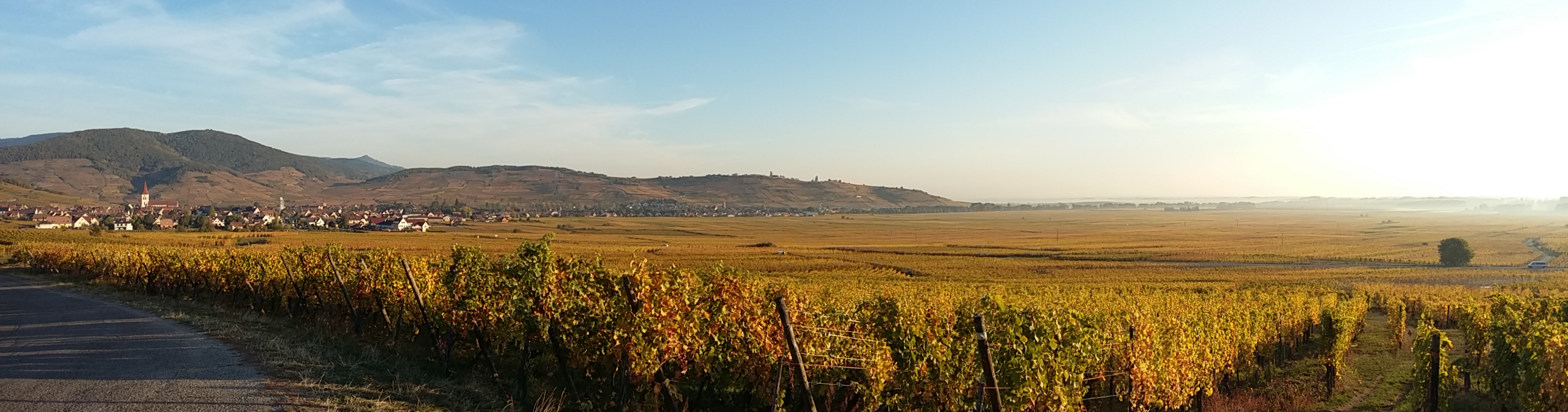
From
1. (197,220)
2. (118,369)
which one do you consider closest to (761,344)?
(118,369)

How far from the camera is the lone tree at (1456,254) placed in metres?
75.4

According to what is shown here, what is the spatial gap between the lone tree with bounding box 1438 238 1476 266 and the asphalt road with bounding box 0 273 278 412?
9869 cm

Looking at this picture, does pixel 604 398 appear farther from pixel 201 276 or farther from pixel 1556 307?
pixel 1556 307

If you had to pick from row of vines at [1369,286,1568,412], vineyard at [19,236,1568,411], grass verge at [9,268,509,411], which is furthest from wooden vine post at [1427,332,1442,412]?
grass verge at [9,268,509,411]

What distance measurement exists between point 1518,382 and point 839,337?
11801 millimetres

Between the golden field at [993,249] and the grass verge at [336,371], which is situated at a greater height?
the grass verge at [336,371]

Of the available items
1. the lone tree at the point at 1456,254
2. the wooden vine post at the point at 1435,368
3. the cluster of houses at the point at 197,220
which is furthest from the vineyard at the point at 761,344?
the cluster of houses at the point at 197,220

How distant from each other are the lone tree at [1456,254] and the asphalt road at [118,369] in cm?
9869

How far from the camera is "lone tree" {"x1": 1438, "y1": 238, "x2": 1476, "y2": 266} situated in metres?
75.4

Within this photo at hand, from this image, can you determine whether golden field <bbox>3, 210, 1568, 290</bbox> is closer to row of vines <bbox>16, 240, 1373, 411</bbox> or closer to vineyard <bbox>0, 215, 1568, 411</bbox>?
vineyard <bbox>0, 215, 1568, 411</bbox>

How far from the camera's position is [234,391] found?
32.5ft

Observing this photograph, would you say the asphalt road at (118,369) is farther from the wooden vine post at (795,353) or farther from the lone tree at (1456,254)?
the lone tree at (1456,254)

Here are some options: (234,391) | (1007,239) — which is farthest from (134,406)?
(1007,239)

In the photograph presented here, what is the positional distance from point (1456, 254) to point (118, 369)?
100974mm
